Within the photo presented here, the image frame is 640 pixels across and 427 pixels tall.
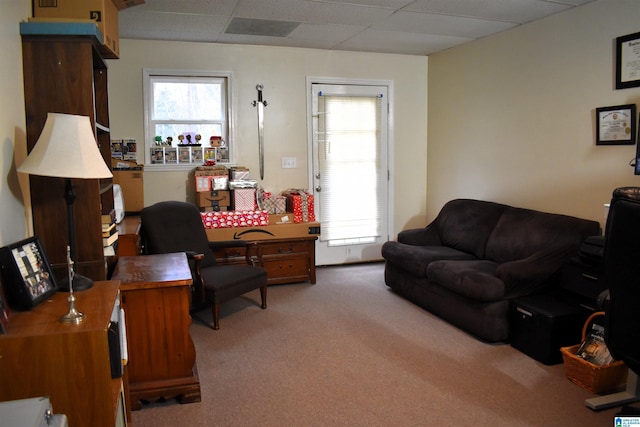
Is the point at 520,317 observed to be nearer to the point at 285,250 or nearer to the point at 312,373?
the point at 312,373

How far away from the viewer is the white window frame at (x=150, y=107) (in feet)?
16.0

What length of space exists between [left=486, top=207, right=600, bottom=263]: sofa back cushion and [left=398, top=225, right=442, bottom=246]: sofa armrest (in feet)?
2.37

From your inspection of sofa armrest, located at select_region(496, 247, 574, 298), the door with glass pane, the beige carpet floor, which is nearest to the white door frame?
the door with glass pane

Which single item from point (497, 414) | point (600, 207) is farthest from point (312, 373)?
point (600, 207)

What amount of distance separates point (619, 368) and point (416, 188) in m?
3.45

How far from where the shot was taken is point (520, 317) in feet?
11.1

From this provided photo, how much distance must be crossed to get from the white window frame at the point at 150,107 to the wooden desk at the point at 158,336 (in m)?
2.37

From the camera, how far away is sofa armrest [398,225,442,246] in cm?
496

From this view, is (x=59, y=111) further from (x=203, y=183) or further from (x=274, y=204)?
(x=274, y=204)

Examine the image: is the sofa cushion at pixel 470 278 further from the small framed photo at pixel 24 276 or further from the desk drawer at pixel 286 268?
the small framed photo at pixel 24 276

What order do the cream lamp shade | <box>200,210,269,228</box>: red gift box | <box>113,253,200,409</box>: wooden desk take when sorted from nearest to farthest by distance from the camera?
the cream lamp shade
<box>113,253,200,409</box>: wooden desk
<box>200,210,269,228</box>: red gift box

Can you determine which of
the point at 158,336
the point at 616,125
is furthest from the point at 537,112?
the point at 158,336

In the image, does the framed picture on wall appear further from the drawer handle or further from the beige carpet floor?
the beige carpet floor

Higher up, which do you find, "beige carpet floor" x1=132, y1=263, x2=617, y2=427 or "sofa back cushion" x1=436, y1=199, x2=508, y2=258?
"sofa back cushion" x1=436, y1=199, x2=508, y2=258
